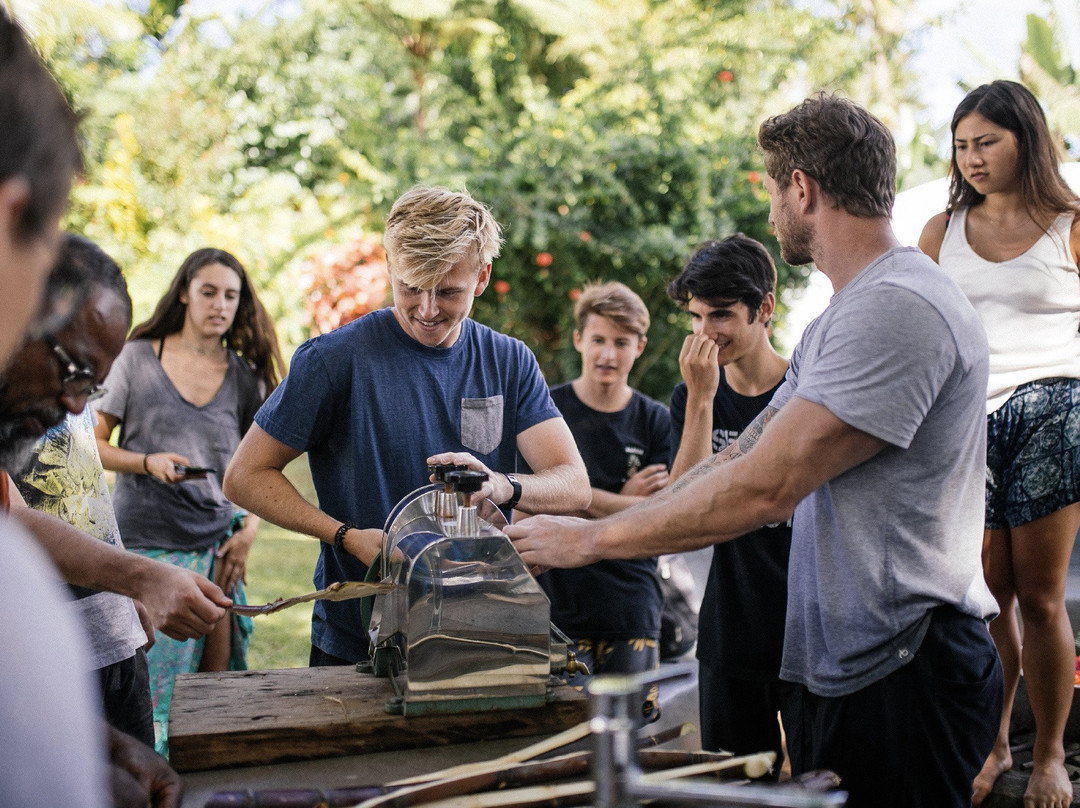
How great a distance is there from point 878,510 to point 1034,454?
166 cm

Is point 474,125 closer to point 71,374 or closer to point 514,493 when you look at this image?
point 514,493

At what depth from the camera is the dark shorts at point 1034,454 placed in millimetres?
3193

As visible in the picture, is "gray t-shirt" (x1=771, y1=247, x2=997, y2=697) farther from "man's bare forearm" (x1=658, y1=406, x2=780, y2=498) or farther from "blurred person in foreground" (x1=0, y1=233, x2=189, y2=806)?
"blurred person in foreground" (x1=0, y1=233, x2=189, y2=806)

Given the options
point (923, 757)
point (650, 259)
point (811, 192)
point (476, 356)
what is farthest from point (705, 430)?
point (650, 259)

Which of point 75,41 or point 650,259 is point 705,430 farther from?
point 75,41

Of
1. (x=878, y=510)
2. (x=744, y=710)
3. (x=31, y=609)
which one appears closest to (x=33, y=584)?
(x=31, y=609)

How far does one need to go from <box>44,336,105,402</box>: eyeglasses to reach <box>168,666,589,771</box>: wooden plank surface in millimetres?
663

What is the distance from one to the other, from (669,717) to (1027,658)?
1.53m

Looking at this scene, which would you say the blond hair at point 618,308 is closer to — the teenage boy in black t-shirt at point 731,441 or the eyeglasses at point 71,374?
the teenage boy in black t-shirt at point 731,441

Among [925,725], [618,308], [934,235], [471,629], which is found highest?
[934,235]

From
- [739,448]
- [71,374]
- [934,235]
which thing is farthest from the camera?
[934,235]

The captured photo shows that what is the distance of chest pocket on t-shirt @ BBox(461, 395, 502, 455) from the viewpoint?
9.01ft

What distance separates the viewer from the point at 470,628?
1935 millimetres

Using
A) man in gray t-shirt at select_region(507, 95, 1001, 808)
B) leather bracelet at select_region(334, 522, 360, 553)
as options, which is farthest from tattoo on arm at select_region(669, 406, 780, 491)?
leather bracelet at select_region(334, 522, 360, 553)
